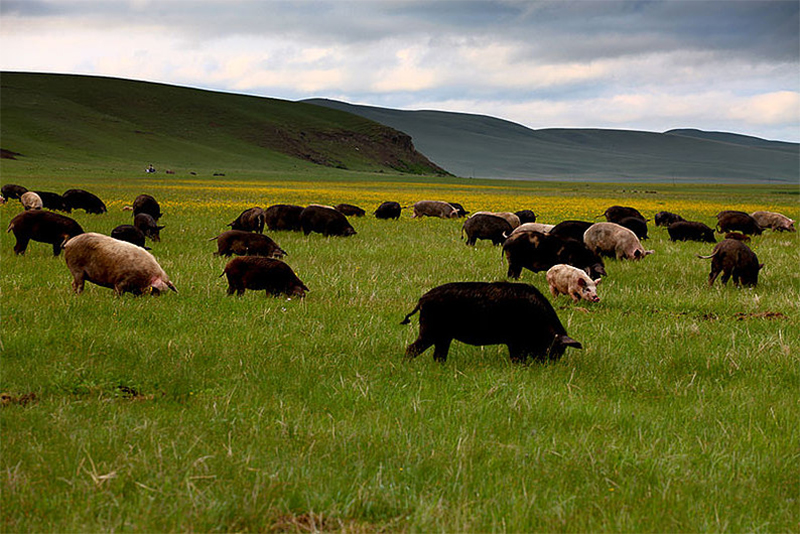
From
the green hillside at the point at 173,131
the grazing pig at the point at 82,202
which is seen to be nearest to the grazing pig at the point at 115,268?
the grazing pig at the point at 82,202

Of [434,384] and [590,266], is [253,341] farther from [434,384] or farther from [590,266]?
[590,266]

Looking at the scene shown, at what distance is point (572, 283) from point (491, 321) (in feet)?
15.5

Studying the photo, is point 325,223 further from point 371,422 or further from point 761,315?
point 371,422

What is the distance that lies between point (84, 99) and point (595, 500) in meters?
180

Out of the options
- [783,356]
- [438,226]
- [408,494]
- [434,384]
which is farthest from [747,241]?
[408,494]

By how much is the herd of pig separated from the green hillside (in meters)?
89.7

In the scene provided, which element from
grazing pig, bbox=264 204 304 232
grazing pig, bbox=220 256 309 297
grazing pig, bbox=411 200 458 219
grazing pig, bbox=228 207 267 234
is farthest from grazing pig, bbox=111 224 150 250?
grazing pig, bbox=411 200 458 219

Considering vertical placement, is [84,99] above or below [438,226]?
above

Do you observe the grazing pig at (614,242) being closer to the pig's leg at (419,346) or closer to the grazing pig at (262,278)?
the grazing pig at (262,278)

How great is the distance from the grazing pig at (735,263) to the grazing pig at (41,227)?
42.1ft

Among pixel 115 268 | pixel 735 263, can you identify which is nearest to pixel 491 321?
pixel 115 268

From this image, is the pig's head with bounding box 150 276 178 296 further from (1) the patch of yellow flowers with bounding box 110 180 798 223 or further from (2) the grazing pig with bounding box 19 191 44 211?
(1) the patch of yellow flowers with bounding box 110 180 798 223

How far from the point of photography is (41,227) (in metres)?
13.9

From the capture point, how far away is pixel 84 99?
161500 millimetres
